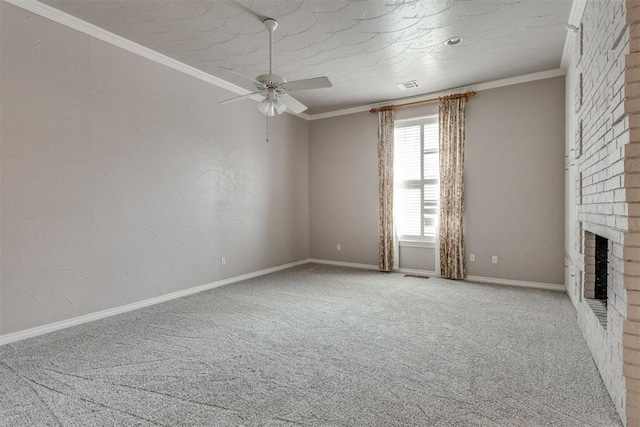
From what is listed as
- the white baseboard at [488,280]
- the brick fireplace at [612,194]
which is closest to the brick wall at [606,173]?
the brick fireplace at [612,194]

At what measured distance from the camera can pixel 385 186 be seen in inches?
240

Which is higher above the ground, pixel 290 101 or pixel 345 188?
pixel 290 101

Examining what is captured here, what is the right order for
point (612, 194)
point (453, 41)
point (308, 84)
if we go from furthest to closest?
point (453, 41) < point (308, 84) < point (612, 194)

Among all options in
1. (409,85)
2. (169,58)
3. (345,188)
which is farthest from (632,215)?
(345,188)

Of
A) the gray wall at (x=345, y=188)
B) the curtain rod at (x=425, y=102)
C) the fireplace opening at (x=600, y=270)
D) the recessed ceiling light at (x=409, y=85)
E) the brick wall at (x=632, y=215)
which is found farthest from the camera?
the gray wall at (x=345, y=188)

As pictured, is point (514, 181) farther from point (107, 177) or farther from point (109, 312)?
point (109, 312)

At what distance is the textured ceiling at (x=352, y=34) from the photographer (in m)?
3.17

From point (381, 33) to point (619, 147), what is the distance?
252 cm

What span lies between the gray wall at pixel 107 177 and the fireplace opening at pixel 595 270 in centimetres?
434

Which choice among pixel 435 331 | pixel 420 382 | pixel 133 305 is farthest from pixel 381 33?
pixel 133 305

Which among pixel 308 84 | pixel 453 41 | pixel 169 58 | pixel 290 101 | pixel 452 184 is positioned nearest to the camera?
pixel 308 84

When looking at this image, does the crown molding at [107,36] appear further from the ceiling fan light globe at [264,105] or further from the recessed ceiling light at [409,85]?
the recessed ceiling light at [409,85]

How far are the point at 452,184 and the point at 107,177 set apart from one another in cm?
474

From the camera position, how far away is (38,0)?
3078 millimetres
